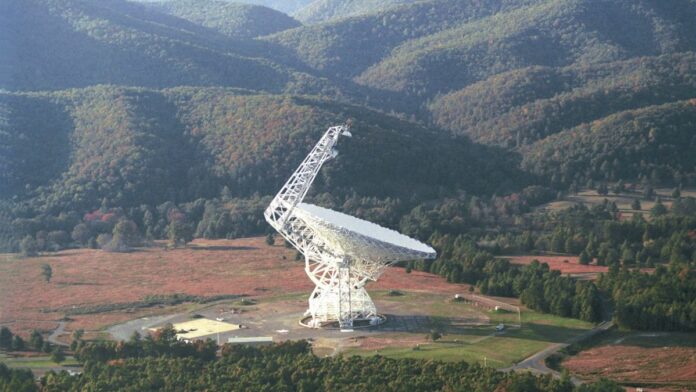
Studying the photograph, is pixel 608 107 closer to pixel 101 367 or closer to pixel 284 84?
pixel 284 84

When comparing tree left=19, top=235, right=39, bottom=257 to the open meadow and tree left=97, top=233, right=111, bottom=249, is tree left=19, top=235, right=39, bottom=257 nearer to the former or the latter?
the open meadow

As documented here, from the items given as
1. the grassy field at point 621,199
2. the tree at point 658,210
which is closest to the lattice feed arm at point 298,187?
the tree at point 658,210

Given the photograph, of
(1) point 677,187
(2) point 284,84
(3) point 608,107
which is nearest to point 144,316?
(1) point 677,187

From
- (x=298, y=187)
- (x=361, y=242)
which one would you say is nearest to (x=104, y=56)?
(x=298, y=187)

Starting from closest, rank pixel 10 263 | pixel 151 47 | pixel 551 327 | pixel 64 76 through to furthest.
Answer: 1. pixel 551 327
2. pixel 10 263
3. pixel 64 76
4. pixel 151 47

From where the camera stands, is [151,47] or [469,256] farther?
[151,47]

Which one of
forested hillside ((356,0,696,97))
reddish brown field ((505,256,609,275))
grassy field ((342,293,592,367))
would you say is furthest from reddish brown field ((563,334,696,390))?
forested hillside ((356,0,696,97))

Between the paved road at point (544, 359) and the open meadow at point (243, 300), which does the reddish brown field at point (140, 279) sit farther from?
the paved road at point (544, 359)
